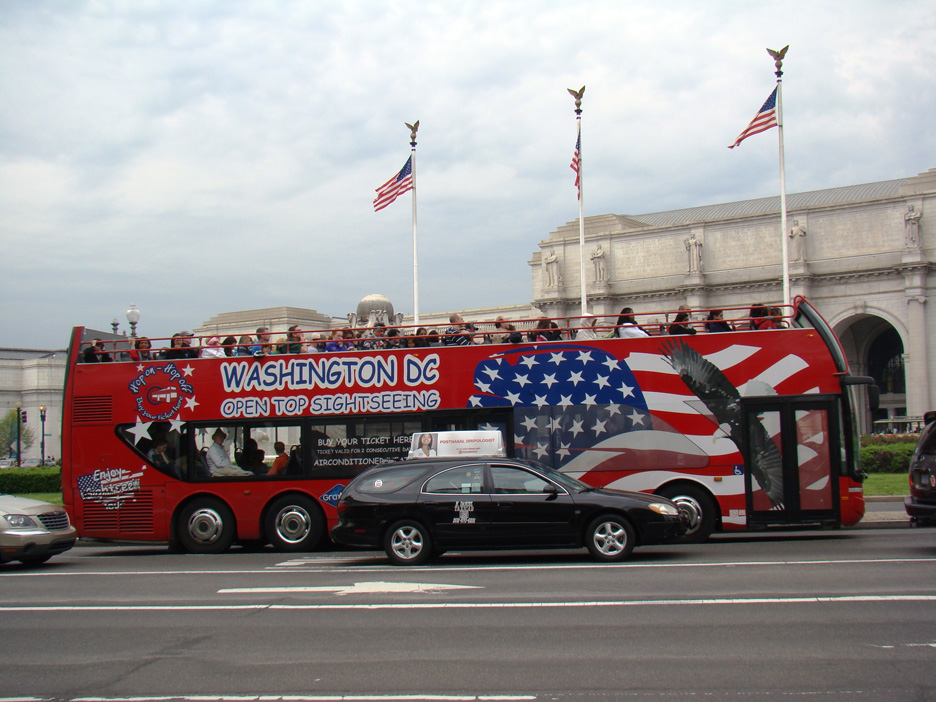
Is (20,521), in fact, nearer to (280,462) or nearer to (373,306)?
(280,462)

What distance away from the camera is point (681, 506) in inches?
589

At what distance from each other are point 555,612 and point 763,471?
278 inches

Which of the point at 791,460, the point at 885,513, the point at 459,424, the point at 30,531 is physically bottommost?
the point at 885,513

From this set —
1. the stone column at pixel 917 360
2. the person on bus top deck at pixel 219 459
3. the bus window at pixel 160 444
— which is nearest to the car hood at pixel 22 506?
the bus window at pixel 160 444

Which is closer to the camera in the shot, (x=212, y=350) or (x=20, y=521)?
(x=20, y=521)

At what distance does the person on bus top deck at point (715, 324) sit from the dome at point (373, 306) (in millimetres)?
65246

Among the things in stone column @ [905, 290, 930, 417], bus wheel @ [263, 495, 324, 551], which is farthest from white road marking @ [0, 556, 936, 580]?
stone column @ [905, 290, 930, 417]

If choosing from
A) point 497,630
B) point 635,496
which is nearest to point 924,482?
point 635,496

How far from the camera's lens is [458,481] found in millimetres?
13273

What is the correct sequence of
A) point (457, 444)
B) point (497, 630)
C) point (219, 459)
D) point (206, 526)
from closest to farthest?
point (497, 630) → point (457, 444) → point (206, 526) → point (219, 459)

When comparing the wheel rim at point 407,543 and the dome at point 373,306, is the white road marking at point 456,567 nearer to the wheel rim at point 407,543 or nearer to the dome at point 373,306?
the wheel rim at point 407,543

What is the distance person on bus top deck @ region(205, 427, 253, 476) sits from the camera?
651 inches

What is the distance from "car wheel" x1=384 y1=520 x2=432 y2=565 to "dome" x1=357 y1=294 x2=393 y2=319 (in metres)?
66.8

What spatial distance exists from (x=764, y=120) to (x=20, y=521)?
2796 cm
